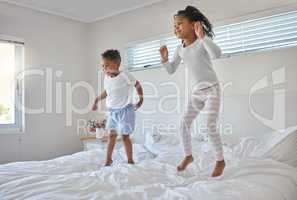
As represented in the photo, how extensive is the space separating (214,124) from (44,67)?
2.52 m

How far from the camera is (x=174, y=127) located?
295 centimetres

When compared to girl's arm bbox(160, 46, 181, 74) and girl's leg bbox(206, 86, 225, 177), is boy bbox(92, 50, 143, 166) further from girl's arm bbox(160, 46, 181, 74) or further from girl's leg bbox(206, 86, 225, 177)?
girl's leg bbox(206, 86, 225, 177)

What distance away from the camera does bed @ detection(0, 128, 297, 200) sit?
4.18 ft

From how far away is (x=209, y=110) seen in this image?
154cm

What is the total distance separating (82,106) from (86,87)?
0.27 m

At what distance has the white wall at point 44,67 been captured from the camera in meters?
3.13

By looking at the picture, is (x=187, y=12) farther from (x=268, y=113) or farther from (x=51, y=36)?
(x=51, y=36)

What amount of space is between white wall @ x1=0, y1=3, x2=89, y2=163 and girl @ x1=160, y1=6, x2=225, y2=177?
217 centimetres

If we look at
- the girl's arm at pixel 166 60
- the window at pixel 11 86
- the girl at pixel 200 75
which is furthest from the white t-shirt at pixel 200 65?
the window at pixel 11 86

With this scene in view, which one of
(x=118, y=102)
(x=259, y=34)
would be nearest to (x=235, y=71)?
(x=259, y=34)

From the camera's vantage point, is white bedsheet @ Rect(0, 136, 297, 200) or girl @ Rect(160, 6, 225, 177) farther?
girl @ Rect(160, 6, 225, 177)

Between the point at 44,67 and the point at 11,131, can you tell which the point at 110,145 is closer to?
the point at 11,131

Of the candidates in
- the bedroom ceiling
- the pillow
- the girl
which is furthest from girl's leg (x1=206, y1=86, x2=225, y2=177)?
the bedroom ceiling

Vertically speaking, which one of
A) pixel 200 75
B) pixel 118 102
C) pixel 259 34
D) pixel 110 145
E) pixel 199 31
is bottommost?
pixel 110 145
